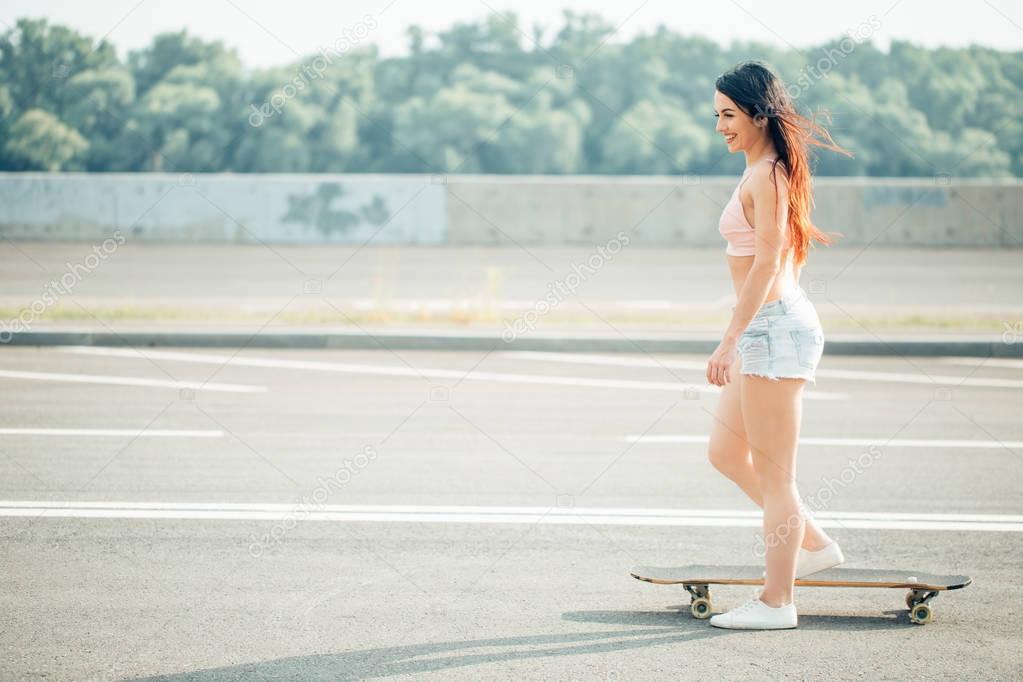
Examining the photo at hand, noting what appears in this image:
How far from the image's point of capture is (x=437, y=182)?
23625mm

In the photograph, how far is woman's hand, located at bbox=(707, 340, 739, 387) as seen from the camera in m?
4.29

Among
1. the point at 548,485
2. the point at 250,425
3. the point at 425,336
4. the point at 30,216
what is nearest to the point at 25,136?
the point at 30,216

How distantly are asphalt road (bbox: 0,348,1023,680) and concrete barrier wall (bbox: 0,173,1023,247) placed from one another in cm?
1365

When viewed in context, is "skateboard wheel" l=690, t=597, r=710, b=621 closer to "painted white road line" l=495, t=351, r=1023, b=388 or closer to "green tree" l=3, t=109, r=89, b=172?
"painted white road line" l=495, t=351, r=1023, b=388

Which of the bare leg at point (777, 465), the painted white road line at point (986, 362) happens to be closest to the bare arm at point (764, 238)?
the bare leg at point (777, 465)

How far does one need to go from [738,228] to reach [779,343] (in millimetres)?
423

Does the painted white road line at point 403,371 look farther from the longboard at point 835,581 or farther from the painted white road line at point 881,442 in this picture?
the longboard at point 835,581

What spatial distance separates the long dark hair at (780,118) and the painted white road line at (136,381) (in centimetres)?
669

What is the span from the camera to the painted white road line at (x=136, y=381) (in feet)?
34.0

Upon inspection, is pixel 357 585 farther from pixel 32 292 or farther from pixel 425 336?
pixel 32 292

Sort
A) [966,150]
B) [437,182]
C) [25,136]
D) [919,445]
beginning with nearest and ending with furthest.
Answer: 1. [919,445]
2. [437,182]
3. [25,136]
4. [966,150]

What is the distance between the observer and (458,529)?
5891 mm

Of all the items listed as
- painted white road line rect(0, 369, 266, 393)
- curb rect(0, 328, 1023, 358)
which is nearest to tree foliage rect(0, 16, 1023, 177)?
curb rect(0, 328, 1023, 358)

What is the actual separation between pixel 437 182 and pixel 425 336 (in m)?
10.8
